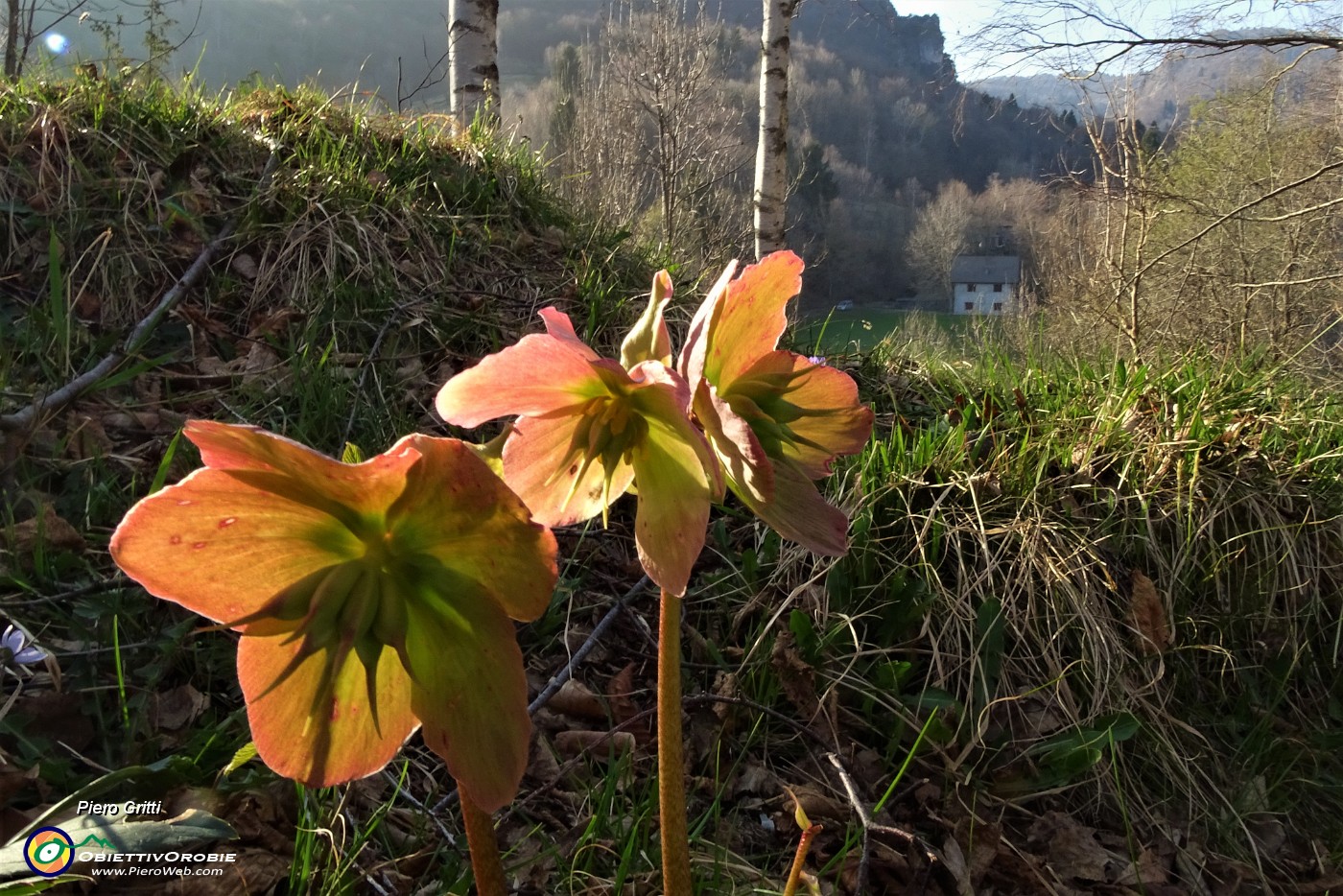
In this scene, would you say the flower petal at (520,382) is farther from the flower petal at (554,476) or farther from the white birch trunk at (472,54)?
the white birch trunk at (472,54)

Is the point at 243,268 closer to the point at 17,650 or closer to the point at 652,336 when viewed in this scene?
the point at 17,650

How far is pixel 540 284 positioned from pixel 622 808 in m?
1.81

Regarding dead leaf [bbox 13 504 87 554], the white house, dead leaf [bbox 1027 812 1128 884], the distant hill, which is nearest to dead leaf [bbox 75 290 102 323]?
dead leaf [bbox 13 504 87 554]

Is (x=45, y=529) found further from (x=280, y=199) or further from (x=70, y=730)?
(x=280, y=199)

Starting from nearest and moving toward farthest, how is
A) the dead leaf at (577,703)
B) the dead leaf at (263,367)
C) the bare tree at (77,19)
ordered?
the dead leaf at (577,703)
the dead leaf at (263,367)
the bare tree at (77,19)

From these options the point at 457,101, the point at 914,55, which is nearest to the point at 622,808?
the point at 457,101

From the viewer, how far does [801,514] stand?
1.79 feet

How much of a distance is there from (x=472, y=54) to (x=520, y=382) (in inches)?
177

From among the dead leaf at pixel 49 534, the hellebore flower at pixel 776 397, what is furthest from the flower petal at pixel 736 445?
the dead leaf at pixel 49 534

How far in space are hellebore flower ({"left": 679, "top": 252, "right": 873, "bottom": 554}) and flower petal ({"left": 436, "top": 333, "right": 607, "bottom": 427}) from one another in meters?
0.07

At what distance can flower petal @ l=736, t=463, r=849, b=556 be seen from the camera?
521 mm

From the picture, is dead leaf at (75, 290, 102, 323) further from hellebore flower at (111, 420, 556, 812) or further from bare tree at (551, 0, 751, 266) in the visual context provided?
bare tree at (551, 0, 751, 266)

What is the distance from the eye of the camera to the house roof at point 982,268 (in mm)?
34812

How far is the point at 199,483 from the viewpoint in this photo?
1.35ft
